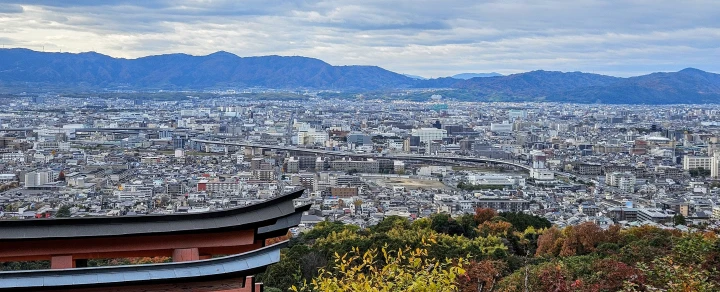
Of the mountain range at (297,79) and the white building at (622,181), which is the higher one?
the mountain range at (297,79)

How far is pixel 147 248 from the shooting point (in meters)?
3.77

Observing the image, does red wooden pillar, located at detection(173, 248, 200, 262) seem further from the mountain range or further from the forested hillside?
the mountain range

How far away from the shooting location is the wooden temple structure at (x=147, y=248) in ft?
11.6

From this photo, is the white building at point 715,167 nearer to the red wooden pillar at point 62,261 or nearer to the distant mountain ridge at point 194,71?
the red wooden pillar at point 62,261

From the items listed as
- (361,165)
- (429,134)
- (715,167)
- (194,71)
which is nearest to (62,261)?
(361,165)

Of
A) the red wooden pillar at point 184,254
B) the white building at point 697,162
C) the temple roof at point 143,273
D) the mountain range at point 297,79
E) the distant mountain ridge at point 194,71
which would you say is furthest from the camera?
the distant mountain ridge at point 194,71

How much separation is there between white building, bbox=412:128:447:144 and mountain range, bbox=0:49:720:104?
5748 cm

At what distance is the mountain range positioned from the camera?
116938 mm

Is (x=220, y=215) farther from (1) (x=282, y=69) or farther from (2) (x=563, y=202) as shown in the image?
(1) (x=282, y=69)

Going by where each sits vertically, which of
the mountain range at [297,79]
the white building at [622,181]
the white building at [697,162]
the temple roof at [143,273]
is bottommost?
the white building at [622,181]

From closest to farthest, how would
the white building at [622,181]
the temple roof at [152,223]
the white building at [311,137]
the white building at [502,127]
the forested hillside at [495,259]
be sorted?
the temple roof at [152,223]
the forested hillside at [495,259]
the white building at [622,181]
the white building at [311,137]
the white building at [502,127]

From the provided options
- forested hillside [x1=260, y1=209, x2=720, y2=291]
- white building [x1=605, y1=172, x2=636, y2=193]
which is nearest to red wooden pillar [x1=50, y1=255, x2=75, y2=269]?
forested hillside [x1=260, y1=209, x2=720, y2=291]

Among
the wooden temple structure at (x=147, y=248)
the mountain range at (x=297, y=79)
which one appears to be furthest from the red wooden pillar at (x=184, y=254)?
the mountain range at (x=297, y=79)

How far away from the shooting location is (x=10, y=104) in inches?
3142
